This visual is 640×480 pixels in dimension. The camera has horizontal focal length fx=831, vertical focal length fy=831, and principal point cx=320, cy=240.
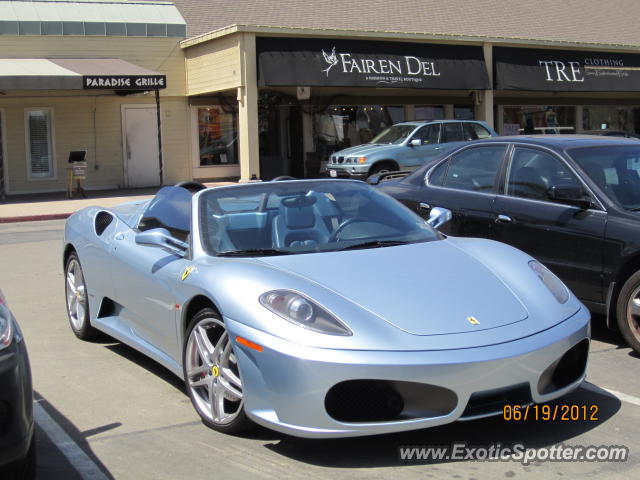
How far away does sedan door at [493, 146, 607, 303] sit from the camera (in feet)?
20.3

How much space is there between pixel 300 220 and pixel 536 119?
2693 centimetres

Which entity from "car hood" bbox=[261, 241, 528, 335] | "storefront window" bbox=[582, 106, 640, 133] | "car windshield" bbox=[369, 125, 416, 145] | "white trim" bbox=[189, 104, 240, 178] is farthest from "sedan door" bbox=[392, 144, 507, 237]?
"storefront window" bbox=[582, 106, 640, 133]

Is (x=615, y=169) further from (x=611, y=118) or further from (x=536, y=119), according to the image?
(x=611, y=118)

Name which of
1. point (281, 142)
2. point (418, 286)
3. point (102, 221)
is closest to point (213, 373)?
point (418, 286)

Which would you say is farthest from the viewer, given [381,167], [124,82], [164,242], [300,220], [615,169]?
[124,82]

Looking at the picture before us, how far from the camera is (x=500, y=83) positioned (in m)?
25.4

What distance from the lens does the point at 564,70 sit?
1051 inches

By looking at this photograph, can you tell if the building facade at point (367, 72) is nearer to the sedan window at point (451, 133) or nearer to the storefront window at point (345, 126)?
the storefront window at point (345, 126)

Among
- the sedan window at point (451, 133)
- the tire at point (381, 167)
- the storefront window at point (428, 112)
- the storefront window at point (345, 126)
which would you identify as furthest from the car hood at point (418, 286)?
the storefront window at point (428, 112)

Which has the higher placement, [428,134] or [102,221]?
[428,134]

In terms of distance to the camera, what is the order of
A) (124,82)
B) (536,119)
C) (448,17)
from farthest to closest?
(536,119), (448,17), (124,82)

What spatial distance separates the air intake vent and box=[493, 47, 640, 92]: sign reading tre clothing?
20.7 metres

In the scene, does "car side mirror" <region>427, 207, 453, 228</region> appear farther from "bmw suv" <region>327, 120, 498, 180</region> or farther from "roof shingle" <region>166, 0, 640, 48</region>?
"roof shingle" <region>166, 0, 640, 48</region>

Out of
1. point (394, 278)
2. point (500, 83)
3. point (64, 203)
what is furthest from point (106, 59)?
point (394, 278)
